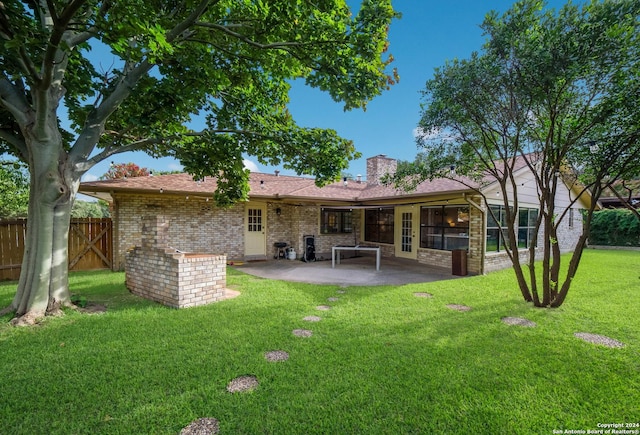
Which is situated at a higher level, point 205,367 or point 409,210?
point 409,210

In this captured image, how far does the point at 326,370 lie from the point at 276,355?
0.69 meters

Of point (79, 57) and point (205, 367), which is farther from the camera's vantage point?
point (79, 57)

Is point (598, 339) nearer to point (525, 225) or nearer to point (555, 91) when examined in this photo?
point (555, 91)

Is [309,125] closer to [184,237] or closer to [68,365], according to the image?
[68,365]

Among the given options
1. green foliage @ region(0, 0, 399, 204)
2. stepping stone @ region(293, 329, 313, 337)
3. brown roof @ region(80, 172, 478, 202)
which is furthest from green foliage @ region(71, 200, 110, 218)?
stepping stone @ region(293, 329, 313, 337)

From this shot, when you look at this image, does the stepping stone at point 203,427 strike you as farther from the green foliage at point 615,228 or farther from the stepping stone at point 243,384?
the green foliage at point 615,228

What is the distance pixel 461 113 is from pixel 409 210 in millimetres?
5932

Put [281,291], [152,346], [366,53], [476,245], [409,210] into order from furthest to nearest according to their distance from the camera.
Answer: [409,210]
[476,245]
[281,291]
[366,53]
[152,346]

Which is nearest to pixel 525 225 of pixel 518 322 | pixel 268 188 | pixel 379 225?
pixel 379 225

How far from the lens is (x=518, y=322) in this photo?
461 cm

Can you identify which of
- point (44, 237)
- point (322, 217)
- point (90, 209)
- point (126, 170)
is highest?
point (126, 170)

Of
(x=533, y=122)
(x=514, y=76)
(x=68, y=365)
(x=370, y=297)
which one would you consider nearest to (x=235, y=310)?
(x=68, y=365)

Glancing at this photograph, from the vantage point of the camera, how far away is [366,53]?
446 centimetres

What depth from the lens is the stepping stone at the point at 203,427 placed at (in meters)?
2.18
